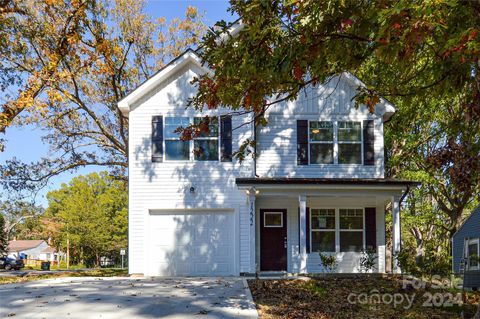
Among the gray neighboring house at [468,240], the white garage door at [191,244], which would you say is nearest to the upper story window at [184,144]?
the white garage door at [191,244]

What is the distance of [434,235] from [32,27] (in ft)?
89.2

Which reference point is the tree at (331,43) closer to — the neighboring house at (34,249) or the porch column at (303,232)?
the porch column at (303,232)

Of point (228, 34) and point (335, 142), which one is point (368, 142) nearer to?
point (335, 142)

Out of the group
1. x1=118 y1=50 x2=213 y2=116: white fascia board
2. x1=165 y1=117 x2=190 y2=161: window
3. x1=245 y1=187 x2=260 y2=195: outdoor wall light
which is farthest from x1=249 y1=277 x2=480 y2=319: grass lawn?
x1=118 y1=50 x2=213 y2=116: white fascia board

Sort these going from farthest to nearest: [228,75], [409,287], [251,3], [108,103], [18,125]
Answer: [108,103], [18,125], [409,287], [228,75], [251,3]

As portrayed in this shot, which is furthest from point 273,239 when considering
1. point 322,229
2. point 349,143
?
point 349,143

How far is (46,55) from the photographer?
1888 cm

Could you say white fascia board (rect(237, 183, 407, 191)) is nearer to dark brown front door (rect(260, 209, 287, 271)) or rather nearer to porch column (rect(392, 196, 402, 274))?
porch column (rect(392, 196, 402, 274))

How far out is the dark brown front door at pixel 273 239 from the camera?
15633 millimetres

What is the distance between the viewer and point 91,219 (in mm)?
41625

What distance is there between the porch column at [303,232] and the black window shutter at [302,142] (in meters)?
1.42

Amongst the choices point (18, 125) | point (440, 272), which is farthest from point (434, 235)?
point (18, 125)

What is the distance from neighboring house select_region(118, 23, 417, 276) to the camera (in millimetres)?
15242

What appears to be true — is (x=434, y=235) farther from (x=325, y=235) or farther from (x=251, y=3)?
(x=251, y=3)
